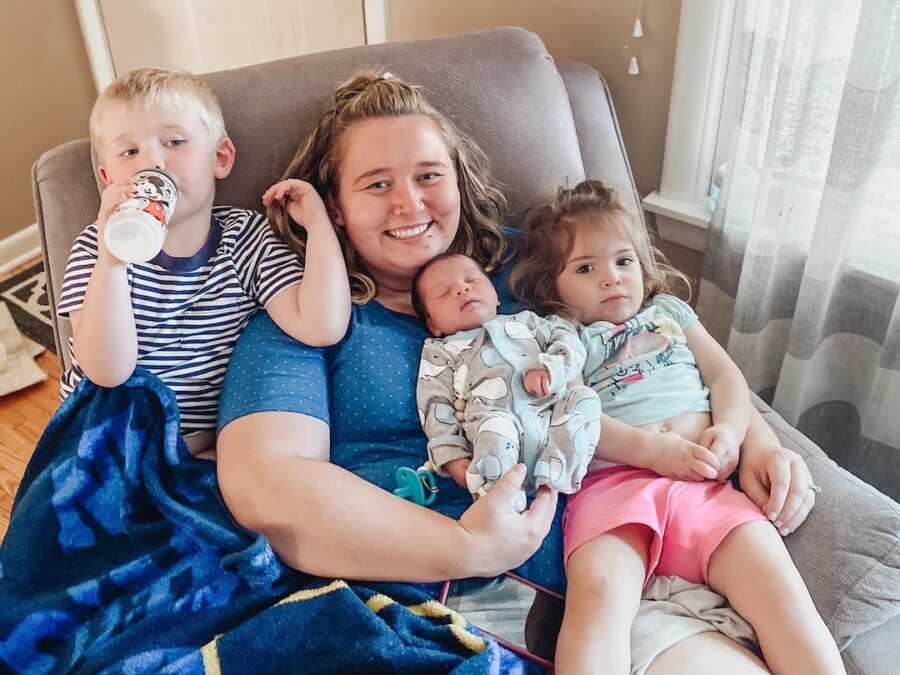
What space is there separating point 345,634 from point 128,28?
246 centimetres

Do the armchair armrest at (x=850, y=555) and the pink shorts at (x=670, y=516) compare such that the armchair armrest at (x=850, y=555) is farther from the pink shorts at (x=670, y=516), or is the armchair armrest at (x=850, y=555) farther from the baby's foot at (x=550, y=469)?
the baby's foot at (x=550, y=469)

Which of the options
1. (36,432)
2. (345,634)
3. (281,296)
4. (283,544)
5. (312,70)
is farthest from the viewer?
(36,432)

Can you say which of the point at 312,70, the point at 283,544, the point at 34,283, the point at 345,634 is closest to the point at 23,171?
the point at 34,283

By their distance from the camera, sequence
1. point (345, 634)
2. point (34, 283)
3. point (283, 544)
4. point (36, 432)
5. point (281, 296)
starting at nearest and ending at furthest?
point (345, 634)
point (283, 544)
point (281, 296)
point (36, 432)
point (34, 283)

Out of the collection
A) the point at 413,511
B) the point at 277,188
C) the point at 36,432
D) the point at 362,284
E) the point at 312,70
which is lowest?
the point at 36,432

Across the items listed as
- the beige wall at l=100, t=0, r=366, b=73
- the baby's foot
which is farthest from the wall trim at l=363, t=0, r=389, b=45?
the baby's foot

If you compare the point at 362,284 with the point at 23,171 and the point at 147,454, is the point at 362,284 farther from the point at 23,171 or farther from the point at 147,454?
the point at 23,171

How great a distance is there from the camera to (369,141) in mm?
1266

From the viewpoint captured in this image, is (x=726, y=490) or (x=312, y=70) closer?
(x=726, y=490)

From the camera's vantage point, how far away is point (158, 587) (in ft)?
3.31

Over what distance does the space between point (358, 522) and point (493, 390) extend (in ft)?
0.83

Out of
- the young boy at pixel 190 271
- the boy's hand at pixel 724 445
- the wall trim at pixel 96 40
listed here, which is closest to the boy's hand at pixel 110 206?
the young boy at pixel 190 271

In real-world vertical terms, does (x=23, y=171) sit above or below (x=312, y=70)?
below

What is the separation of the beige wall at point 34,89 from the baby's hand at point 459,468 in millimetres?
2266
